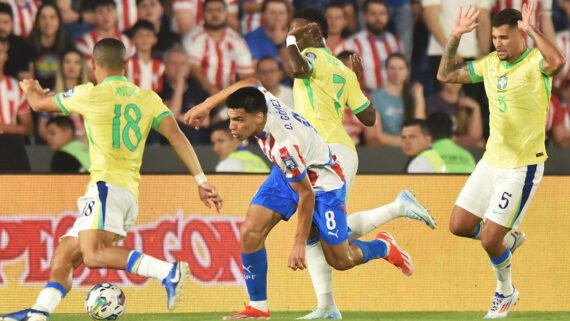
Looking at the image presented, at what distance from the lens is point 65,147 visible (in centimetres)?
945

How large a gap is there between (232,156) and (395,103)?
71.6 inches

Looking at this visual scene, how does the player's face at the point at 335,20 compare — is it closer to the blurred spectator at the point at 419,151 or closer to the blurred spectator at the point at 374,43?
the blurred spectator at the point at 374,43

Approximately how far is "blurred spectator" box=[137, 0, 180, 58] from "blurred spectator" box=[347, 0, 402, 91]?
70.3 inches

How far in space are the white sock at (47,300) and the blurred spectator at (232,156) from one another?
9.78ft

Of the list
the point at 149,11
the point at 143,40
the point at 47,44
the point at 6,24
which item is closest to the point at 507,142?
the point at 143,40

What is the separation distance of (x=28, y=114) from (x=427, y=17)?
4041 millimetres

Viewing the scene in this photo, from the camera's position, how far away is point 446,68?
7.75 m

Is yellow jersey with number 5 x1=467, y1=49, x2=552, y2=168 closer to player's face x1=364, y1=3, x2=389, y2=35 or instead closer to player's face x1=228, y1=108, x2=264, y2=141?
player's face x1=228, y1=108, x2=264, y2=141

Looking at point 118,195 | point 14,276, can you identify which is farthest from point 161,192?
point 118,195

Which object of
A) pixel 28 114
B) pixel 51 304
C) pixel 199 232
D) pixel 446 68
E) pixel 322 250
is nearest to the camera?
pixel 51 304

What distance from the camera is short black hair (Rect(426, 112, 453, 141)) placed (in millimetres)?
9781

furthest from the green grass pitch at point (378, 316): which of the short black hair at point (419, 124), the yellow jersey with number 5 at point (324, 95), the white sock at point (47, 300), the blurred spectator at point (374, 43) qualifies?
the blurred spectator at point (374, 43)

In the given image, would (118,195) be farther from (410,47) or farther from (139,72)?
(410,47)

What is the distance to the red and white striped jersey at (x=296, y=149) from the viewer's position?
6203mm
